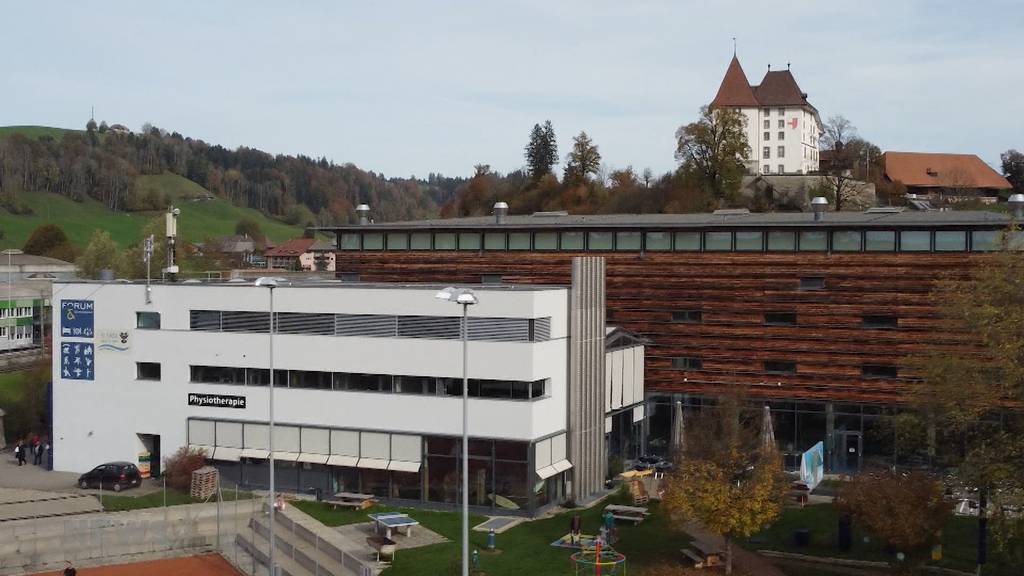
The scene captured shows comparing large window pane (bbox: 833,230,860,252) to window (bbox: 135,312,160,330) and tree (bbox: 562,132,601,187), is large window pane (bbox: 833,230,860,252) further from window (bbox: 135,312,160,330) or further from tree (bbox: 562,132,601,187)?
tree (bbox: 562,132,601,187)

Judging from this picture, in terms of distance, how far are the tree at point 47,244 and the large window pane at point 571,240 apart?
11347cm

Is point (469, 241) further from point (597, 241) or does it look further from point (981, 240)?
point (981, 240)

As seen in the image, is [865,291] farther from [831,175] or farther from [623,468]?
[831,175]

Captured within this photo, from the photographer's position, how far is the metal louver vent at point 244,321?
4009 centimetres

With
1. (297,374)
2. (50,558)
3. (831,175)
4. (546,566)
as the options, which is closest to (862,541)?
(546,566)

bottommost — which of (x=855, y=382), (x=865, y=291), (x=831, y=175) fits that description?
(x=855, y=382)

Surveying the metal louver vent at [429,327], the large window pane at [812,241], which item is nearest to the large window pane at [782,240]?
the large window pane at [812,241]

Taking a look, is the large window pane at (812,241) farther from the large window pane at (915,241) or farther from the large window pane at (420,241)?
the large window pane at (420,241)

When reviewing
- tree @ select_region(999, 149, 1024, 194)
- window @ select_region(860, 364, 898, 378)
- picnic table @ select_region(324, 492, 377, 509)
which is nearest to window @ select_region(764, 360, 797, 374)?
window @ select_region(860, 364, 898, 378)

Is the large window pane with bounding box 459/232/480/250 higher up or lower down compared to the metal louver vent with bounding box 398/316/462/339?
higher up

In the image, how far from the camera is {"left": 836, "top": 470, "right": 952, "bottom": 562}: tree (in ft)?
89.0

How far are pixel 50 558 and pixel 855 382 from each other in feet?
97.2

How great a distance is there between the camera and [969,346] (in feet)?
130

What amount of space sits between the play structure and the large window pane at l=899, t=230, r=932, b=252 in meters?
19.3
